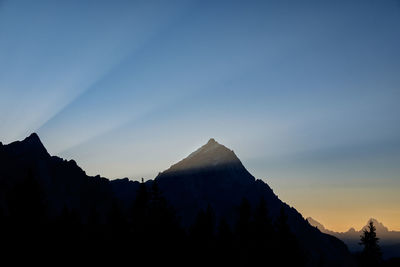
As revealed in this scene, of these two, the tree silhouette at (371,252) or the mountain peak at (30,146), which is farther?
the mountain peak at (30,146)

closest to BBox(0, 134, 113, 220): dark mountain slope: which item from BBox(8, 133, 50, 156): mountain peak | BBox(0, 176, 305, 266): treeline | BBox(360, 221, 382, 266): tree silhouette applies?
BBox(8, 133, 50, 156): mountain peak

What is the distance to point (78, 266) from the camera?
46.1 m

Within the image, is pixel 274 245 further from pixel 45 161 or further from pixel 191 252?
pixel 45 161

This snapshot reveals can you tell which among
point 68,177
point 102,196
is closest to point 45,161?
point 68,177

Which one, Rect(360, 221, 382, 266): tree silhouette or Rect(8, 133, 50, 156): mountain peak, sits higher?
Rect(8, 133, 50, 156): mountain peak

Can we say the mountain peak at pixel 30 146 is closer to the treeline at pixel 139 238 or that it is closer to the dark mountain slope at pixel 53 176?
the dark mountain slope at pixel 53 176

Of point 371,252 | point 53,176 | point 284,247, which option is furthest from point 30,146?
point 371,252

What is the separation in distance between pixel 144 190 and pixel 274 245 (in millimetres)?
17910

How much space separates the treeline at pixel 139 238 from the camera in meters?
35.6

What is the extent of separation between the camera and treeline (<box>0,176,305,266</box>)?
117ft

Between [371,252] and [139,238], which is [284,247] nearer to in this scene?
[371,252]

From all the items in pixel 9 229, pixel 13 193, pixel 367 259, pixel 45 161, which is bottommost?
pixel 367 259

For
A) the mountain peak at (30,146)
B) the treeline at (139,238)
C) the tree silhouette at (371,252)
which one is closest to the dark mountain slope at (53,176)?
the mountain peak at (30,146)

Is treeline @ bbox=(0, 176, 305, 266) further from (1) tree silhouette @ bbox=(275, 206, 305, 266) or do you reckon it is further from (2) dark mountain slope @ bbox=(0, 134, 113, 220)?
(2) dark mountain slope @ bbox=(0, 134, 113, 220)
